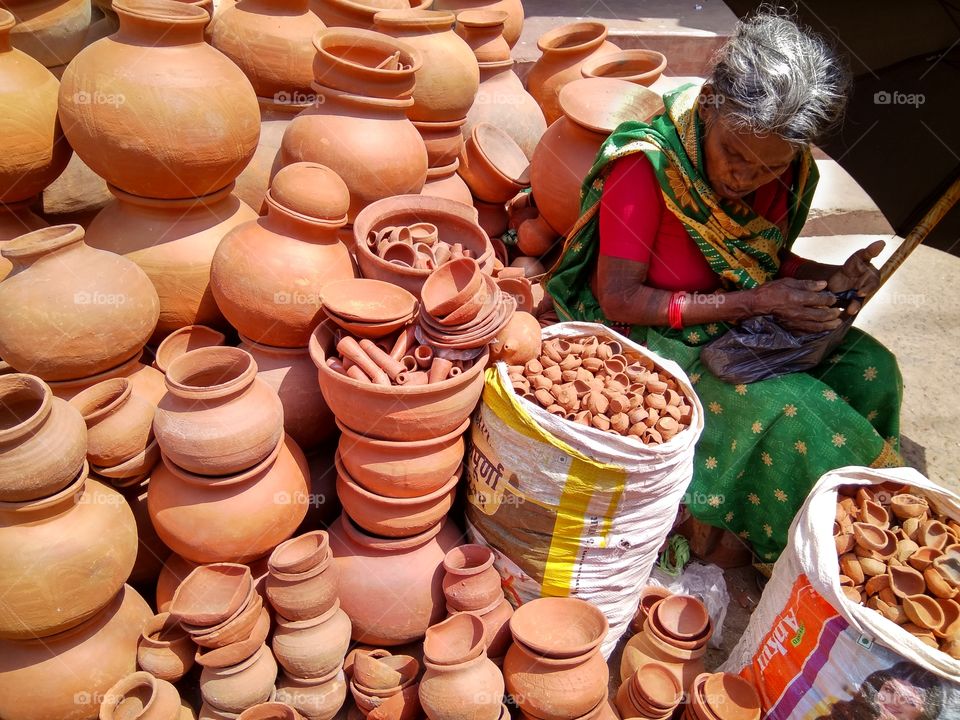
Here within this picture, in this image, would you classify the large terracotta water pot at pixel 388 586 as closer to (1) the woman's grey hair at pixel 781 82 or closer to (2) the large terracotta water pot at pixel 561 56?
(1) the woman's grey hair at pixel 781 82

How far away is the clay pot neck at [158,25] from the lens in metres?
2.38

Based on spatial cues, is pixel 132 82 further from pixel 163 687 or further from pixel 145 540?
pixel 163 687

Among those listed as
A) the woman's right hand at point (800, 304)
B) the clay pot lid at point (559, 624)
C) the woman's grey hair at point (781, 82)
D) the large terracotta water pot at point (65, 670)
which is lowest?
the large terracotta water pot at point (65, 670)

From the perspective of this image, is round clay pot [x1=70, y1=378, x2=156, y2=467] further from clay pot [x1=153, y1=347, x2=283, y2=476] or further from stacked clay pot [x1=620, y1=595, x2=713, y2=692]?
stacked clay pot [x1=620, y1=595, x2=713, y2=692]

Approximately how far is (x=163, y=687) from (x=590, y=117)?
270 centimetres

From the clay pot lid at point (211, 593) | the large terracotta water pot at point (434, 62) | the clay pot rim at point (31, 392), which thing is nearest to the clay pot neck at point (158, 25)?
the large terracotta water pot at point (434, 62)

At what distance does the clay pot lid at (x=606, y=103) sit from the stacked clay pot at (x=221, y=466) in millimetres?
1859

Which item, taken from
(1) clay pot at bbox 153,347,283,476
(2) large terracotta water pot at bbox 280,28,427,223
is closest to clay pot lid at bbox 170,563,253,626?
(1) clay pot at bbox 153,347,283,476

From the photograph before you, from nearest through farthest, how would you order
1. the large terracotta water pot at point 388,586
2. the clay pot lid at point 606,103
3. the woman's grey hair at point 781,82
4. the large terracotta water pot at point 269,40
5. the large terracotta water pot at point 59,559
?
the large terracotta water pot at point 59,559 < the woman's grey hair at point 781,82 < the large terracotta water pot at point 388,586 < the large terracotta water pot at point 269,40 < the clay pot lid at point 606,103

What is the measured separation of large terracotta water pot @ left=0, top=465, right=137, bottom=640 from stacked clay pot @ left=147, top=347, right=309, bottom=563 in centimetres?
18

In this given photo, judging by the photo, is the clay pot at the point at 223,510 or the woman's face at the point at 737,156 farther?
the woman's face at the point at 737,156

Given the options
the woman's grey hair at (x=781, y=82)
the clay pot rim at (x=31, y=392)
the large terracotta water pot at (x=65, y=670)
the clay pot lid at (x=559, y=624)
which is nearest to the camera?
the clay pot rim at (x=31, y=392)

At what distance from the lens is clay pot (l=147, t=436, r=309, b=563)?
2209mm

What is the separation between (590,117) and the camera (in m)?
3.21
